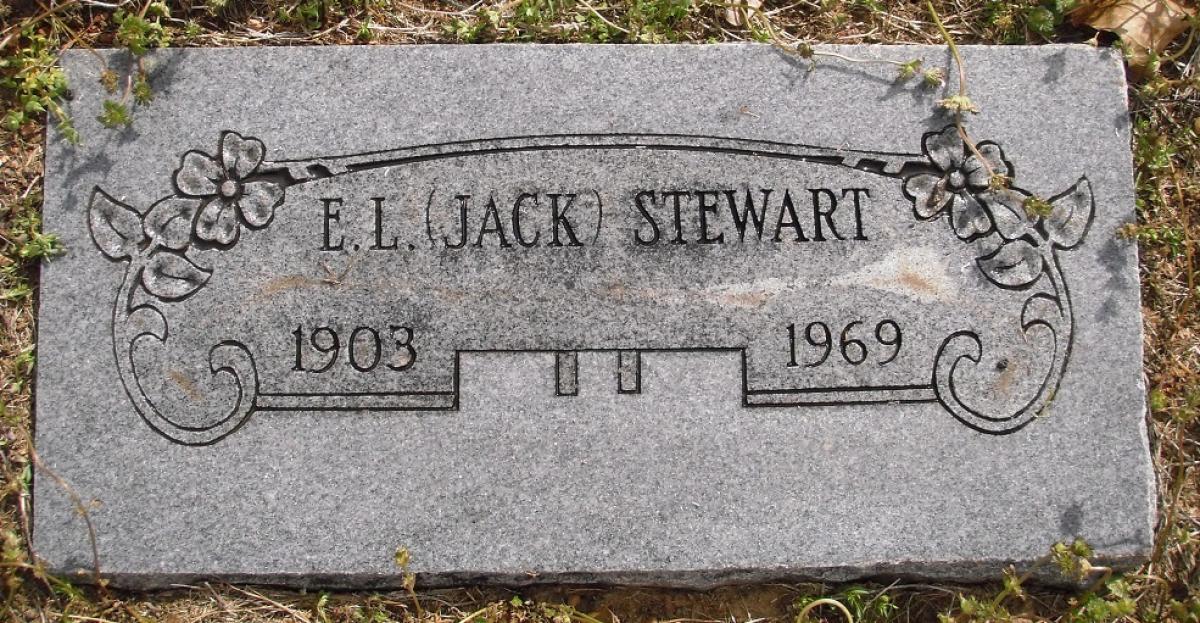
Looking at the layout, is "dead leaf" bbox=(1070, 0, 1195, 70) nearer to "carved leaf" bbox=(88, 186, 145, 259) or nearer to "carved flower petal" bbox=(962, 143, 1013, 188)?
"carved flower petal" bbox=(962, 143, 1013, 188)

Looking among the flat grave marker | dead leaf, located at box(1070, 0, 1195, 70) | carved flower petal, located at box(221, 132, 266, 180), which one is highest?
dead leaf, located at box(1070, 0, 1195, 70)

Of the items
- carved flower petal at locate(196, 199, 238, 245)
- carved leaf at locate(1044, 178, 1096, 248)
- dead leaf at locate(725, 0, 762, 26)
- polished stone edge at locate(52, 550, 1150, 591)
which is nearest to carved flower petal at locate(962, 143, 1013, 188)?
carved leaf at locate(1044, 178, 1096, 248)

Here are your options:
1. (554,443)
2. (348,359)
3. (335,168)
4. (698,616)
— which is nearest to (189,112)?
(335,168)

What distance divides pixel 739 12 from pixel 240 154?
1491 millimetres

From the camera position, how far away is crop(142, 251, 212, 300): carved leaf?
2459 mm

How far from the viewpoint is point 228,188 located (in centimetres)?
248

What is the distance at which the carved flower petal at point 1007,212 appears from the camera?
249 centimetres

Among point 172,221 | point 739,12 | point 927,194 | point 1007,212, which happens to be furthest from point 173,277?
point 1007,212

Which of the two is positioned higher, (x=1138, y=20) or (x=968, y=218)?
(x=1138, y=20)

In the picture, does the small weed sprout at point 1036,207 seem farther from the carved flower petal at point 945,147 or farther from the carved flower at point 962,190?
the carved flower petal at point 945,147

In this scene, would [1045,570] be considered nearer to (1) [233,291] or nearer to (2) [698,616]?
(2) [698,616]

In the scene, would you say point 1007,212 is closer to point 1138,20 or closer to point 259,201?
point 1138,20

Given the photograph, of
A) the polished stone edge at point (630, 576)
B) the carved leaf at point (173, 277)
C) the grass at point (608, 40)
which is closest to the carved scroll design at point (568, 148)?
the carved leaf at point (173, 277)

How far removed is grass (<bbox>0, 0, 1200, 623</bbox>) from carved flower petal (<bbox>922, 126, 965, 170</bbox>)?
0.39 m
